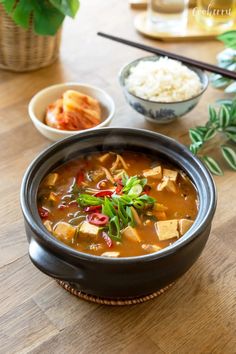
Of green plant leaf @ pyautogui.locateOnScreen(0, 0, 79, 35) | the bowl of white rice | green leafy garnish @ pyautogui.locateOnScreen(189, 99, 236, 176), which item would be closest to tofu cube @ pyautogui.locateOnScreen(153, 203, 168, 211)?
green leafy garnish @ pyautogui.locateOnScreen(189, 99, 236, 176)

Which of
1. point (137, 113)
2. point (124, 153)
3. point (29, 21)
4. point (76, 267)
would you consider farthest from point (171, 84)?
point (76, 267)

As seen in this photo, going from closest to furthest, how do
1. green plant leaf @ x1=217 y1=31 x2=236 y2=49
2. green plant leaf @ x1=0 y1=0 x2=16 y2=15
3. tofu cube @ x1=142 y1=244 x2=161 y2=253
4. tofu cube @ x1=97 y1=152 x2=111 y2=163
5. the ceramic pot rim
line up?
the ceramic pot rim < tofu cube @ x1=142 y1=244 x2=161 y2=253 < tofu cube @ x1=97 y1=152 x2=111 y2=163 < green plant leaf @ x1=0 y1=0 x2=16 y2=15 < green plant leaf @ x1=217 y1=31 x2=236 y2=49

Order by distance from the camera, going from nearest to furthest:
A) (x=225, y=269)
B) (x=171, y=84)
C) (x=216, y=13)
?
(x=225, y=269)
(x=171, y=84)
(x=216, y=13)

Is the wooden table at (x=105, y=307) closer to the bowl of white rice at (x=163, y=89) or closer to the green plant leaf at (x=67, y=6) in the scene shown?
the bowl of white rice at (x=163, y=89)

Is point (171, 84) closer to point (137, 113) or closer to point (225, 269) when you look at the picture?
point (137, 113)

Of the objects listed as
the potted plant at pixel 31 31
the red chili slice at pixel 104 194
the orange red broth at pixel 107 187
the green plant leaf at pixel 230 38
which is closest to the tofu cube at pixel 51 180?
the orange red broth at pixel 107 187

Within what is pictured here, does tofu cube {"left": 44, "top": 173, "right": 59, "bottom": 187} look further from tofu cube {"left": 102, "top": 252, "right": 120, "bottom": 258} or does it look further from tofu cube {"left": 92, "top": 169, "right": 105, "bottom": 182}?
tofu cube {"left": 102, "top": 252, "right": 120, "bottom": 258}

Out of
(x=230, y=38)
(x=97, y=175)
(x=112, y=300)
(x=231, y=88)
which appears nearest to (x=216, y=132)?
(x=231, y=88)
